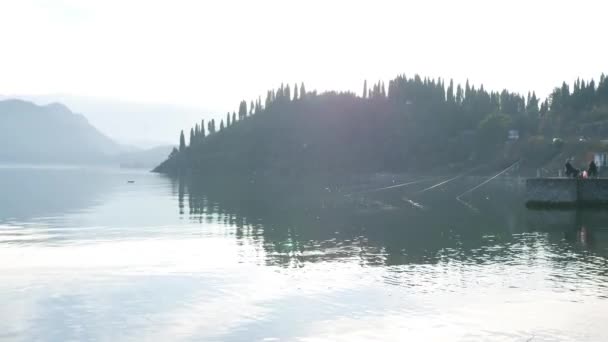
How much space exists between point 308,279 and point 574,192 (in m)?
60.9

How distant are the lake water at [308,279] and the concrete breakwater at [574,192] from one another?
11380mm

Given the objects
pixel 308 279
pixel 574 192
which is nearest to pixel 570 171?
pixel 574 192

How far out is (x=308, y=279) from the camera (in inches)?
1564

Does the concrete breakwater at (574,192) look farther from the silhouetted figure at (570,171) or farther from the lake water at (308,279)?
the lake water at (308,279)

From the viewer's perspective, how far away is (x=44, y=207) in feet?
321

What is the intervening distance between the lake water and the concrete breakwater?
1138 cm

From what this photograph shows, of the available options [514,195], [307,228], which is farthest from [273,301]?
[514,195]

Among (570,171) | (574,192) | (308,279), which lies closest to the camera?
(308,279)

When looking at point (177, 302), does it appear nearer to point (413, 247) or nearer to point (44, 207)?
point (413, 247)

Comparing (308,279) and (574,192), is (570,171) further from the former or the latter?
(308,279)

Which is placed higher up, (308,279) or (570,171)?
(570,171)

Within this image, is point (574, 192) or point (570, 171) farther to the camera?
point (570, 171)

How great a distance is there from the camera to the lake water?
1150 inches

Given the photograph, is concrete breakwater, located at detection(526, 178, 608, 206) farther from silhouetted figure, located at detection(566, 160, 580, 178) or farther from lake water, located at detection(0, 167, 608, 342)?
lake water, located at detection(0, 167, 608, 342)
